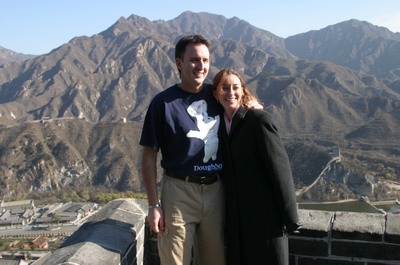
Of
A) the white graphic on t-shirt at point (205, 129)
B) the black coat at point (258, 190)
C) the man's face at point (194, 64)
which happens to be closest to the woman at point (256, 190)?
the black coat at point (258, 190)

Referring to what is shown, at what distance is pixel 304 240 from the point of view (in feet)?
12.9

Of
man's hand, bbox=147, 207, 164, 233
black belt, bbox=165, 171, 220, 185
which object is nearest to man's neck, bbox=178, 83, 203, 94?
black belt, bbox=165, 171, 220, 185

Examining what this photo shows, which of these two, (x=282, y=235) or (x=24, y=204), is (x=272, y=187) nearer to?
(x=282, y=235)

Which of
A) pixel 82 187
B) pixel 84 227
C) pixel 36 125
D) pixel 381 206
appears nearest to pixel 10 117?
pixel 36 125

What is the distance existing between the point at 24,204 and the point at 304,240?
7270 centimetres

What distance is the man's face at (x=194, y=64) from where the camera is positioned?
11.2ft

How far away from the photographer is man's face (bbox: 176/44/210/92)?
340 centimetres

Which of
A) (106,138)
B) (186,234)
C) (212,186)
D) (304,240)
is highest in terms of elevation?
(212,186)

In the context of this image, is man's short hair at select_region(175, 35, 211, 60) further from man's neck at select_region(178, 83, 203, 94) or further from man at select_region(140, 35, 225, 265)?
man's neck at select_region(178, 83, 203, 94)

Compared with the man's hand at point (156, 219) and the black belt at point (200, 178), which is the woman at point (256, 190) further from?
the man's hand at point (156, 219)

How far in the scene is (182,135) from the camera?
11.1 feet

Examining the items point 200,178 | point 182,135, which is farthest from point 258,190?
point 182,135

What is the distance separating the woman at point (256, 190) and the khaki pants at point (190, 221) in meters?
0.11

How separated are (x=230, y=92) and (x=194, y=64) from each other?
41 cm
